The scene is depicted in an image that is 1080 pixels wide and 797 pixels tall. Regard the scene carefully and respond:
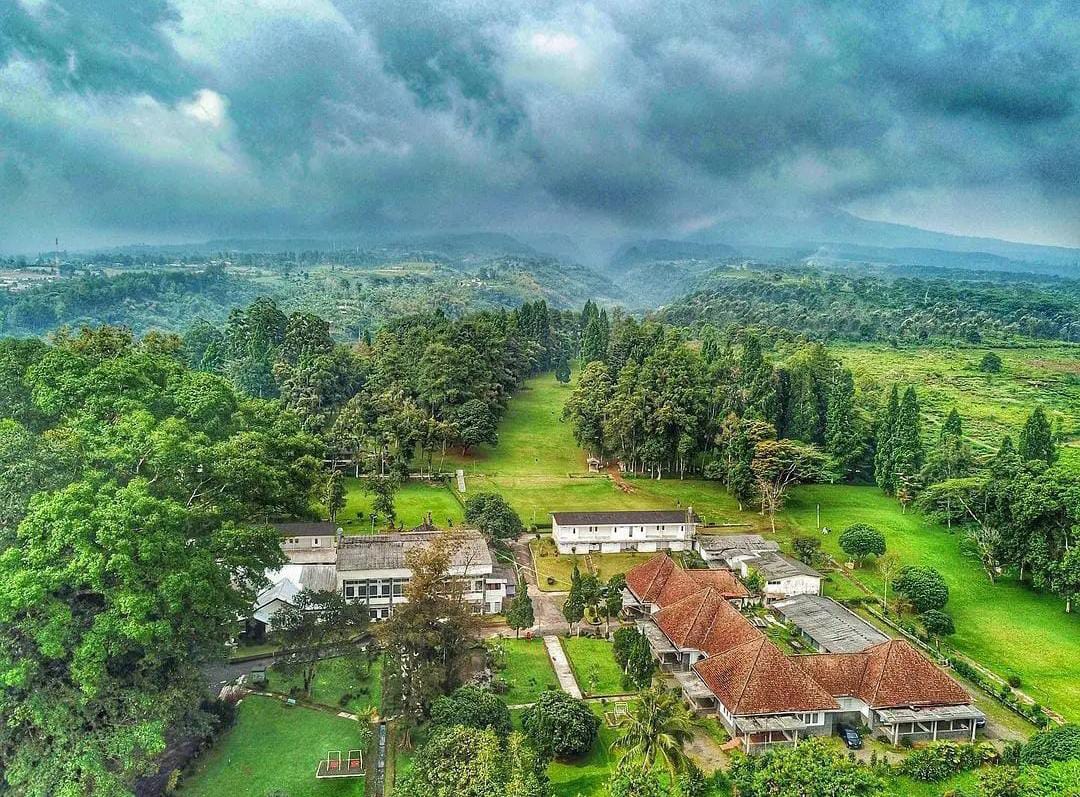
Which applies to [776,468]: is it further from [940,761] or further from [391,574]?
[391,574]

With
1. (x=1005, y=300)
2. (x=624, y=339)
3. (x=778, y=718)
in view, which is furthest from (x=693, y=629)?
(x=1005, y=300)

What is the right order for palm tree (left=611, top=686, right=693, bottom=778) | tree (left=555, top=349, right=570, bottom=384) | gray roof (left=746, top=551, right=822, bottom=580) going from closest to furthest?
1. palm tree (left=611, top=686, right=693, bottom=778)
2. gray roof (left=746, top=551, right=822, bottom=580)
3. tree (left=555, top=349, right=570, bottom=384)

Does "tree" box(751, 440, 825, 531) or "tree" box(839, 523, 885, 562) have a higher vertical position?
"tree" box(751, 440, 825, 531)

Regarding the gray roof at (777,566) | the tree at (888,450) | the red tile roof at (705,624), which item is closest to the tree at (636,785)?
the red tile roof at (705,624)

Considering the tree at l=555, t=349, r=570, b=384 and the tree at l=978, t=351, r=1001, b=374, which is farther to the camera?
the tree at l=555, t=349, r=570, b=384

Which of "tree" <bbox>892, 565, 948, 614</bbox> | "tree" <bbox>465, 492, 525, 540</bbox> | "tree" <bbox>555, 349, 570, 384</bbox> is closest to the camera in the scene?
"tree" <bbox>892, 565, 948, 614</bbox>

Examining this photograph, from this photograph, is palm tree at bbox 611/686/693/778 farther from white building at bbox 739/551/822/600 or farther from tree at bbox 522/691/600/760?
white building at bbox 739/551/822/600

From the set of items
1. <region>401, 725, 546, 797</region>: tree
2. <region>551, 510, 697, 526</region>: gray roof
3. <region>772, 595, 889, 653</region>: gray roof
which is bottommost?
<region>772, 595, 889, 653</region>: gray roof

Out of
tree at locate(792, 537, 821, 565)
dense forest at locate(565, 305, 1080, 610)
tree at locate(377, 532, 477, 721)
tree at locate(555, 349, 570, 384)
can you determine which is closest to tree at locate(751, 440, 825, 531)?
dense forest at locate(565, 305, 1080, 610)
